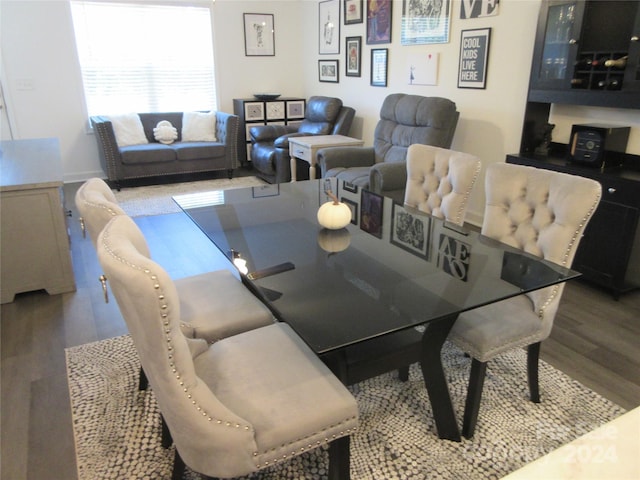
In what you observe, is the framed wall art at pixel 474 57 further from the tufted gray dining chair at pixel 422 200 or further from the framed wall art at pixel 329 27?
the framed wall art at pixel 329 27

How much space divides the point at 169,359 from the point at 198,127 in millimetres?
5155

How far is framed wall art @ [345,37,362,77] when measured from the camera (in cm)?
529

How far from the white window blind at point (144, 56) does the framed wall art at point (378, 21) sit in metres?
2.27

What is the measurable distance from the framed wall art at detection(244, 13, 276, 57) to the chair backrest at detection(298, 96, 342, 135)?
1340 millimetres

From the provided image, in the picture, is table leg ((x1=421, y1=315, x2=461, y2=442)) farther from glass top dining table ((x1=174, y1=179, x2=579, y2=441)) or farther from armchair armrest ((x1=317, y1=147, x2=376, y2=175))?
armchair armrest ((x1=317, y1=147, x2=376, y2=175))

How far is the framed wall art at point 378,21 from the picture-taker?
186 inches

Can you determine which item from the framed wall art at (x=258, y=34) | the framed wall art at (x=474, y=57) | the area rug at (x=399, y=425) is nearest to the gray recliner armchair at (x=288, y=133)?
the framed wall art at (x=258, y=34)

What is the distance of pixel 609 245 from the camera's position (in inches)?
109

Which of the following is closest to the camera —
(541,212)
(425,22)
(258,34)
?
(541,212)

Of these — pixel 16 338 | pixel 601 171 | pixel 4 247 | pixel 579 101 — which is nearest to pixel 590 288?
pixel 601 171

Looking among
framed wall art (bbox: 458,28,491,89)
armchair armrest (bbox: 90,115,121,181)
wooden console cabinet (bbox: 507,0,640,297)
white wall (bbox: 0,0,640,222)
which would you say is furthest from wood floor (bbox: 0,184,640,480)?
armchair armrest (bbox: 90,115,121,181)

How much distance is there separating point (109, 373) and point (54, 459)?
0.52 m

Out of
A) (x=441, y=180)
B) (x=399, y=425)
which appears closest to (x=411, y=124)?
(x=441, y=180)

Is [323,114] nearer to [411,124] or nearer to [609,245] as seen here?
[411,124]
